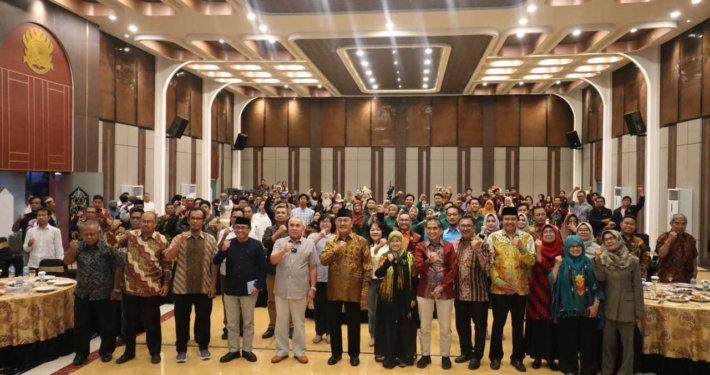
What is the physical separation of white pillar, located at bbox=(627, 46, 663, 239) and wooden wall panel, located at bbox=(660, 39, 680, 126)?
0.16 m

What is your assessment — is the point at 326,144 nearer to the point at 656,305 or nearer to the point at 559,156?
the point at 559,156

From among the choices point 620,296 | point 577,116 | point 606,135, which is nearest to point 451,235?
point 620,296

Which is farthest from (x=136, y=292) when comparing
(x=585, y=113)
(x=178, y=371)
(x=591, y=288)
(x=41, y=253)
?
(x=585, y=113)

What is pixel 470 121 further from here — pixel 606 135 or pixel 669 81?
pixel 669 81

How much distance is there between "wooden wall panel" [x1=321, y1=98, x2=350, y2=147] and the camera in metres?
19.8

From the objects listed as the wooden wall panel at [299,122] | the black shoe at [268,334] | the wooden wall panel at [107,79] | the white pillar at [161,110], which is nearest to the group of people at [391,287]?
the black shoe at [268,334]

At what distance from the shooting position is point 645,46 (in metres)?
11.8

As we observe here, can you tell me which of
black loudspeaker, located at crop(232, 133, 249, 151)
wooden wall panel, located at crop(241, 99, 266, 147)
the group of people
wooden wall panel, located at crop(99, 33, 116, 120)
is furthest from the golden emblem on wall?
wooden wall panel, located at crop(241, 99, 266, 147)

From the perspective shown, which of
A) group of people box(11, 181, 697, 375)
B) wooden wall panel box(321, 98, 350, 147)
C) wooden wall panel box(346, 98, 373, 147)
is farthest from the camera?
wooden wall panel box(321, 98, 350, 147)

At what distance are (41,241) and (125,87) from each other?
21.5 feet

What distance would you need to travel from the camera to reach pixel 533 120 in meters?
19.1

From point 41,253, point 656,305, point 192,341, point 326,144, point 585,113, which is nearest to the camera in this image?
point 656,305

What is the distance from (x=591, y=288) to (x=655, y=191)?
9.14 m

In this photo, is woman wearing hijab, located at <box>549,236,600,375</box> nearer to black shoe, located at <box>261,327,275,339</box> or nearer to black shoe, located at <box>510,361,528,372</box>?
black shoe, located at <box>510,361,528,372</box>
